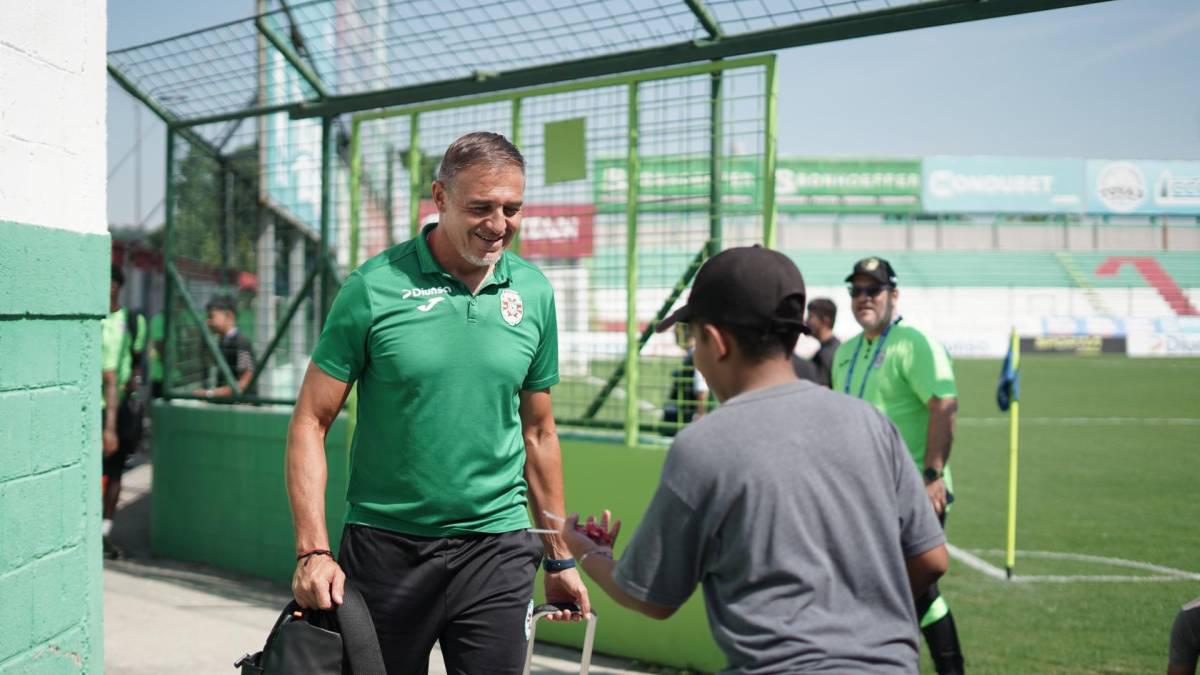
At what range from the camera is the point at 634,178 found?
5449 millimetres

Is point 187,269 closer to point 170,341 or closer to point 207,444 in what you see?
point 170,341

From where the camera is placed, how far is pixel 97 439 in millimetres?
3309

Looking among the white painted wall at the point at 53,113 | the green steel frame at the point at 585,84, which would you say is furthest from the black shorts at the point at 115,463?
the white painted wall at the point at 53,113

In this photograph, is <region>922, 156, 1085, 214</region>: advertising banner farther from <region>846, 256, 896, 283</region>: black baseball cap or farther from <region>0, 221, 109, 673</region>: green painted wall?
<region>0, 221, 109, 673</region>: green painted wall

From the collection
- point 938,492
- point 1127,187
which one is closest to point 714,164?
point 938,492

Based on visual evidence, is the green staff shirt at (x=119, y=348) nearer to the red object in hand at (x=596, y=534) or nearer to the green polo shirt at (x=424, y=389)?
the green polo shirt at (x=424, y=389)

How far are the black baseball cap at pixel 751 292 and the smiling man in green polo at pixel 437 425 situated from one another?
103 cm

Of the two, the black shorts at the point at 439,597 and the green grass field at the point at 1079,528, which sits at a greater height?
the black shorts at the point at 439,597

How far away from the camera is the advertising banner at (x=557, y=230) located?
5816mm

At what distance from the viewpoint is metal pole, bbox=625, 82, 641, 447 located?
17.8 ft

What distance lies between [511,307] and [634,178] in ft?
8.70

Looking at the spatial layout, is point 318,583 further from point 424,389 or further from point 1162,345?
point 1162,345

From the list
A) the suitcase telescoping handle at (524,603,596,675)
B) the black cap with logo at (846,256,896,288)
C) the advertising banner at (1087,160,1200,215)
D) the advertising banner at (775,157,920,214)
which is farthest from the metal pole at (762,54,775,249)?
the advertising banner at (775,157,920,214)

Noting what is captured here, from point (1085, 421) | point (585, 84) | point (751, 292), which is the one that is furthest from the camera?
point (1085, 421)
